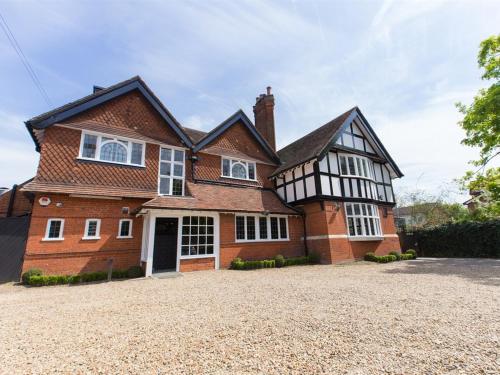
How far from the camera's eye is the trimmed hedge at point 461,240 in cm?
1595

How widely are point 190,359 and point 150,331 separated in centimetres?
140

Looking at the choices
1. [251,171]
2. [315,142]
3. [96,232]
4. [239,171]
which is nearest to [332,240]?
[315,142]

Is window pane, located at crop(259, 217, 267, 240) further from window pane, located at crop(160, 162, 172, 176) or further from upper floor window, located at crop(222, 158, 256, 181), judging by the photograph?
window pane, located at crop(160, 162, 172, 176)

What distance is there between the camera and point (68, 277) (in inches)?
376

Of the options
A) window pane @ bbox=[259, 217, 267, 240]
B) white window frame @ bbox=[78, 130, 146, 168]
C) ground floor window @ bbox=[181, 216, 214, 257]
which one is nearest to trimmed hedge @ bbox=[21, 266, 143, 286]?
ground floor window @ bbox=[181, 216, 214, 257]

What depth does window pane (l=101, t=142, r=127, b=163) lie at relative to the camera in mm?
Result: 12281

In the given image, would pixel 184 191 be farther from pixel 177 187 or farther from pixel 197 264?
pixel 197 264

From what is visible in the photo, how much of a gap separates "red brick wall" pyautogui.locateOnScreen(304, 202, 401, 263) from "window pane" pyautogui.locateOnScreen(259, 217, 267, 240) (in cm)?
293

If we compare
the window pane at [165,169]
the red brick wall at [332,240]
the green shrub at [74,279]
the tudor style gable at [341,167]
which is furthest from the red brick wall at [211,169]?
the green shrub at [74,279]

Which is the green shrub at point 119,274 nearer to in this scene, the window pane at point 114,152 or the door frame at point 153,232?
the door frame at point 153,232

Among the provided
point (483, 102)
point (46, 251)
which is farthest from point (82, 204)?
point (483, 102)

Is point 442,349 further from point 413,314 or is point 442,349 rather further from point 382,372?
point 413,314

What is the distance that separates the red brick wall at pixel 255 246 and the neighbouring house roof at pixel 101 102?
18.9 feet

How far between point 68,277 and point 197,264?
5.26 m
